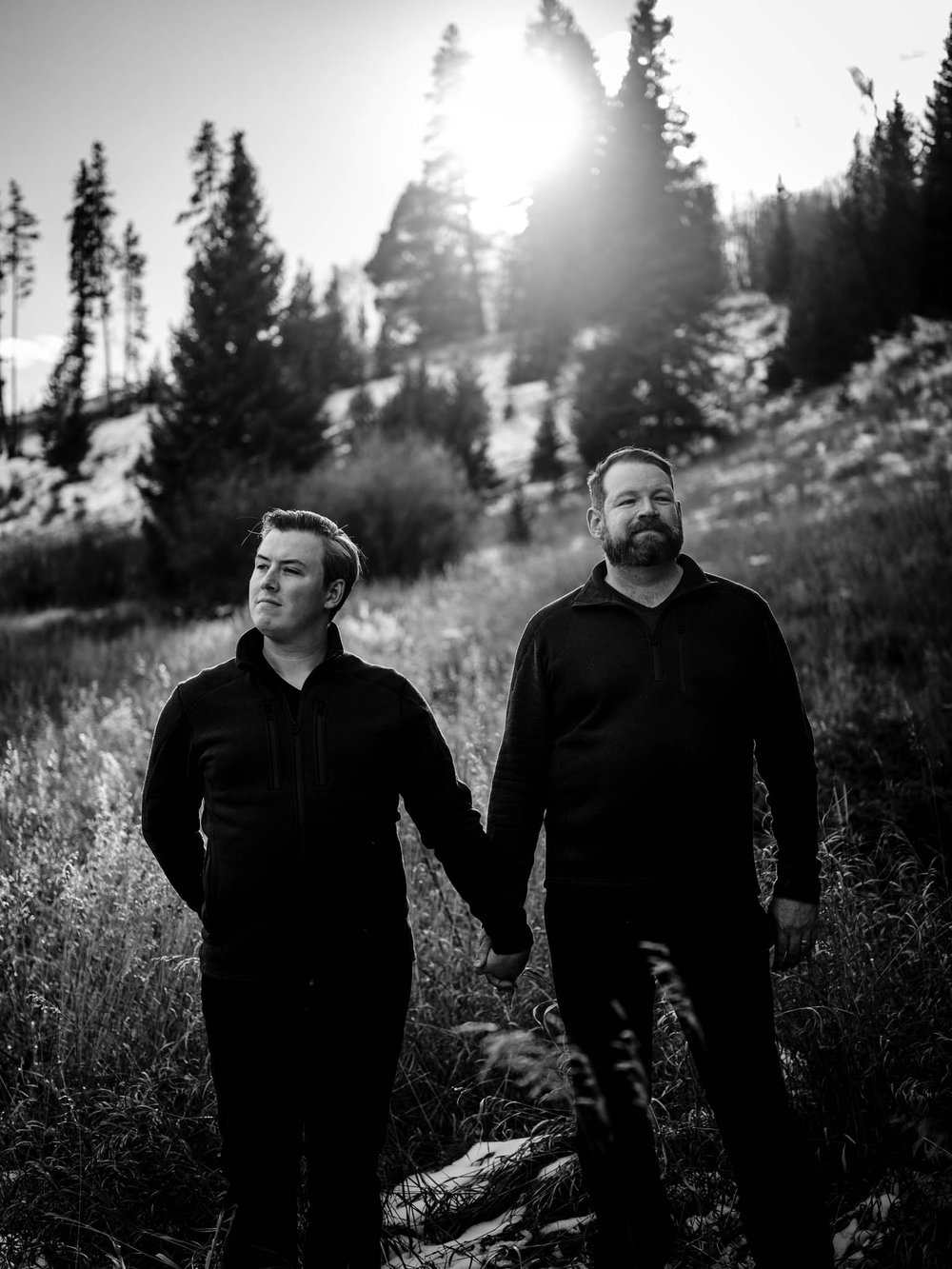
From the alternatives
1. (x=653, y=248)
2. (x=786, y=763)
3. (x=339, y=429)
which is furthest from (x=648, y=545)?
(x=339, y=429)

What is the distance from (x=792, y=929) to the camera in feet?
6.86

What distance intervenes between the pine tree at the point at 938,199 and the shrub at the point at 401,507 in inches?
423

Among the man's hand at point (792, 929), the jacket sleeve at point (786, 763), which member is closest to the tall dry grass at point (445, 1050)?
the man's hand at point (792, 929)

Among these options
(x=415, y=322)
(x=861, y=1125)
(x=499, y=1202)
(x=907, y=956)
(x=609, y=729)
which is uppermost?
(x=415, y=322)

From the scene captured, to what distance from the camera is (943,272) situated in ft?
30.2

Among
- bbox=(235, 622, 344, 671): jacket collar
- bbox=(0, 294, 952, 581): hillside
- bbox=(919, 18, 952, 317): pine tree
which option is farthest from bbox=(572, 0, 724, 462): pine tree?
bbox=(235, 622, 344, 671): jacket collar

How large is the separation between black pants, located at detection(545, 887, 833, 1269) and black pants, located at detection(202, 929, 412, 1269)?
0.54 m

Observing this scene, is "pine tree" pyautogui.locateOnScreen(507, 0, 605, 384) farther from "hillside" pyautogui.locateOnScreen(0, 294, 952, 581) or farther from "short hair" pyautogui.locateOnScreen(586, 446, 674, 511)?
"short hair" pyautogui.locateOnScreen(586, 446, 674, 511)

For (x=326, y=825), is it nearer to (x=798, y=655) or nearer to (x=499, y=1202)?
(x=499, y=1202)

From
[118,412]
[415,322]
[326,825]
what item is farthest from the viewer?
[415,322]

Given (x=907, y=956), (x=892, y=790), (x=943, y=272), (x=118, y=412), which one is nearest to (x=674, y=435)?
(x=943, y=272)

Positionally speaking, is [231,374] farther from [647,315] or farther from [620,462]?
[620,462]

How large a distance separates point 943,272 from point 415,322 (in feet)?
119

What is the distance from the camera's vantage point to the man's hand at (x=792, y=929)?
6.86ft
